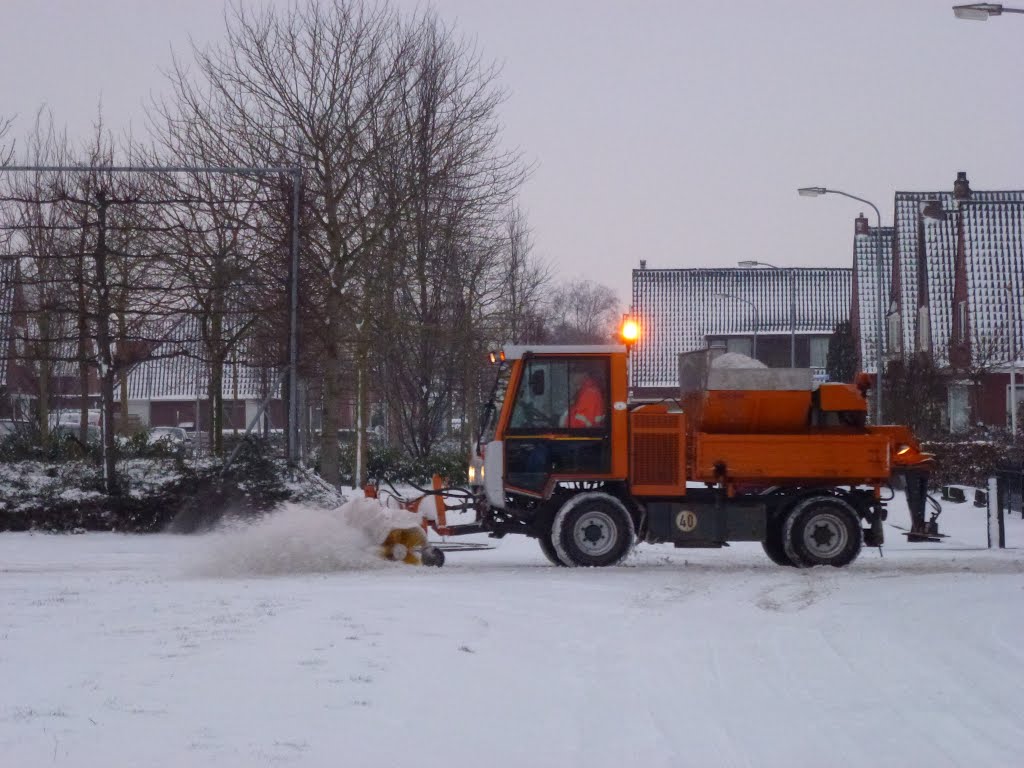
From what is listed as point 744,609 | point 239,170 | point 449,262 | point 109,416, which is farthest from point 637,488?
point 449,262

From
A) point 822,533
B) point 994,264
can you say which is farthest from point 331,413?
point 994,264

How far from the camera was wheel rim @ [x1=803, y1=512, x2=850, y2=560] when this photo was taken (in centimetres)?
1572

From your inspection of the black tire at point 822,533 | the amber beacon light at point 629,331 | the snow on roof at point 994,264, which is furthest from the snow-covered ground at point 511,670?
the snow on roof at point 994,264

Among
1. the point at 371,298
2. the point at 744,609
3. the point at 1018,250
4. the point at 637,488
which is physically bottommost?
the point at 744,609

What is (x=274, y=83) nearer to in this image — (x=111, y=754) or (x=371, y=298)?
(x=371, y=298)

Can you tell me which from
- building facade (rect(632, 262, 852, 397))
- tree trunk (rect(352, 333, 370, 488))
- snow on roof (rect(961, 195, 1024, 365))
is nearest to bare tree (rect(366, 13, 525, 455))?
tree trunk (rect(352, 333, 370, 488))

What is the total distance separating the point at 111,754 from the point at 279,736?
2.64 feet

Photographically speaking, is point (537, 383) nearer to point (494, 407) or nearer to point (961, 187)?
point (494, 407)

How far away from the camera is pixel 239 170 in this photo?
68.8 feet

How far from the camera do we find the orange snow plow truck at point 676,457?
15438mm

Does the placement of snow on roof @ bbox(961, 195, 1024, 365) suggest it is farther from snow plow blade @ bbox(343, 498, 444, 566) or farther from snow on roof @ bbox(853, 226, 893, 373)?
snow plow blade @ bbox(343, 498, 444, 566)

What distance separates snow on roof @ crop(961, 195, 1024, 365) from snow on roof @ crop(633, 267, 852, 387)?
1820cm

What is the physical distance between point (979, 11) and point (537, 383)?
8204 millimetres

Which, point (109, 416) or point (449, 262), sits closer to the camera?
point (109, 416)
